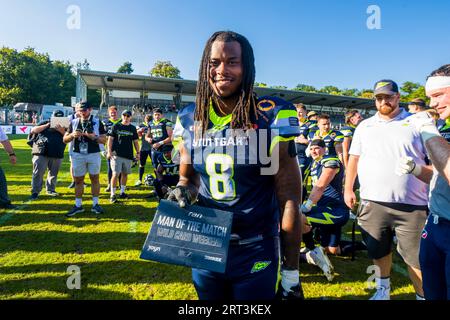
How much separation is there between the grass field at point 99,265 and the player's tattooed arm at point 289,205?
230cm

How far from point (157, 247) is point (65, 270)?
3315 millimetres

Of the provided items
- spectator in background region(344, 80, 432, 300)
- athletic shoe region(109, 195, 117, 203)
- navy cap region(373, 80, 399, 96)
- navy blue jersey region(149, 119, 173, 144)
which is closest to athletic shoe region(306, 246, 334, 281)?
spectator in background region(344, 80, 432, 300)

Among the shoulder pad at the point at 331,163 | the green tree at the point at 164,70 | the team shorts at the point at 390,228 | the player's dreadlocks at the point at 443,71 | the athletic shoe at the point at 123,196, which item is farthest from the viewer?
the green tree at the point at 164,70

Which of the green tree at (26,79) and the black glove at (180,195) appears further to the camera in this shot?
the green tree at (26,79)

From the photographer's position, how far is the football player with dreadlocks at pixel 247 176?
5.18 feet

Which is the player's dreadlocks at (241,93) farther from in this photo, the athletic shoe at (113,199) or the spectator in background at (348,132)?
the athletic shoe at (113,199)

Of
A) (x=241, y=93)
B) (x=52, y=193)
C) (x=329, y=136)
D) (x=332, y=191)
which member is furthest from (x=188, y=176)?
(x=52, y=193)

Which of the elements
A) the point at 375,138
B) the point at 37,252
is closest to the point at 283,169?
the point at 375,138

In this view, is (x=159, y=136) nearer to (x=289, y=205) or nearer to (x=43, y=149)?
(x=43, y=149)

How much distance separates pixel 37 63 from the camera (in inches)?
1996

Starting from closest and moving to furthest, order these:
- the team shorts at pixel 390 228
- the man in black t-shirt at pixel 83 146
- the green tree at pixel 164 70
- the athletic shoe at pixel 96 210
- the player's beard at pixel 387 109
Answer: the team shorts at pixel 390 228 → the player's beard at pixel 387 109 → the man in black t-shirt at pixel 83 146 → the athletic shoe at pixel 96 210 → the green tree at pixel 164 70

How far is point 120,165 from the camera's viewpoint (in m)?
7.73

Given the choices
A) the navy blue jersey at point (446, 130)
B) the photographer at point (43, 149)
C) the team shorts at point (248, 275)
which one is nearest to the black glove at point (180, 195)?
the team shorts at point (248, 275)

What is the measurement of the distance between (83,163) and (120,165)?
1.59 m
